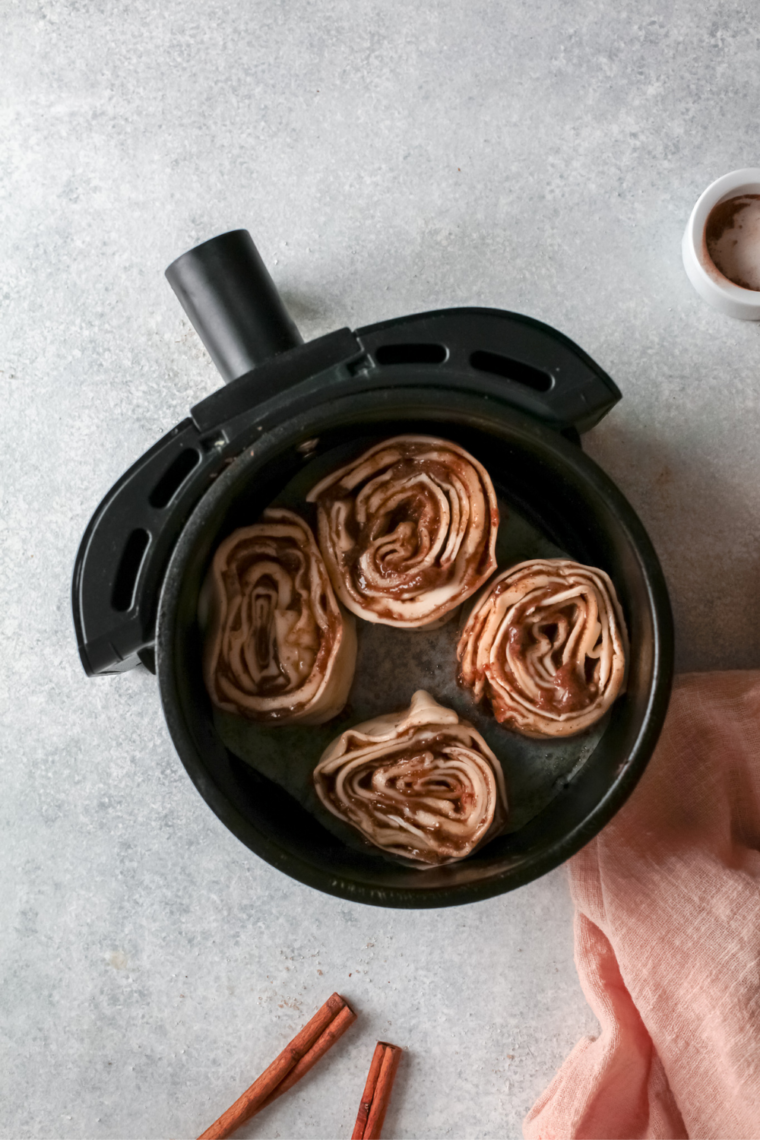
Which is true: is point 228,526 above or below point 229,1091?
above

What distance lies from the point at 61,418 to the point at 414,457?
0.50 m

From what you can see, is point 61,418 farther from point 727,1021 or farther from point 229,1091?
point 727,1021

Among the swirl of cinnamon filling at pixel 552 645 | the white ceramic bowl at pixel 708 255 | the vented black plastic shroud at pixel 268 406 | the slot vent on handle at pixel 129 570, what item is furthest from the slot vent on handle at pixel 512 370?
the slot vent on handle at pixel 129 570

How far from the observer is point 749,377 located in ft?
3.96

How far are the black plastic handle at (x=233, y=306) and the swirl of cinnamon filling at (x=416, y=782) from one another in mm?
462

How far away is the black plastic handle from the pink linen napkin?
0.67 meters

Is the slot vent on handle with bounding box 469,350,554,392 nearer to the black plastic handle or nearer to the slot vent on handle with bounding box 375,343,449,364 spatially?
the slot vent on handle with bounding box 375,343,449,364

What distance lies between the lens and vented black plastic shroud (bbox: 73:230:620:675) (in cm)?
97

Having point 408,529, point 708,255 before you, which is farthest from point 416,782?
point 708,255

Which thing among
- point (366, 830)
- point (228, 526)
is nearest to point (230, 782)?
point (366, 830)

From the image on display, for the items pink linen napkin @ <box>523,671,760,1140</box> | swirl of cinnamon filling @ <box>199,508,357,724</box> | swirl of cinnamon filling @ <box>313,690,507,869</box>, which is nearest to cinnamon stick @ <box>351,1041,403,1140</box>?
pink linen napkin @ <box>523,671,760,1140</box>

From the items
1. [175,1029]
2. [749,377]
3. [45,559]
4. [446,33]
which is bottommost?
[175,1029]

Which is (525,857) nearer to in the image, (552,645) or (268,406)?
(552,645)

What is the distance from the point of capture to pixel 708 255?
117 centimetres
